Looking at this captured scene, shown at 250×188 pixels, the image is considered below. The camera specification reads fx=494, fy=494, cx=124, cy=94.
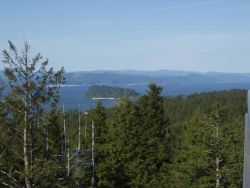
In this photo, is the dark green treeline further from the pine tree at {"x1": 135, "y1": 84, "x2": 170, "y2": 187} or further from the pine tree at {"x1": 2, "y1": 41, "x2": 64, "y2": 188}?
the pine tree at {"x1": 2, "y1": 41, "x2": 64, "y2": 188}

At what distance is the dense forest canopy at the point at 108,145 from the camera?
15750 millimetres

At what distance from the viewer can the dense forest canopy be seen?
15750 mm

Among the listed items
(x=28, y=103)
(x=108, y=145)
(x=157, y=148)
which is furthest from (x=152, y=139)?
(x=28, y=103)

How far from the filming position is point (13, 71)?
1563cm

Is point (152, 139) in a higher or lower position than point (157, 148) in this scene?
higher

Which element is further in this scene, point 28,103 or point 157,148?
point 157,148

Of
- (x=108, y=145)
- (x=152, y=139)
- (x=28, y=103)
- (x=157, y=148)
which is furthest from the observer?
(x=157, y=148)

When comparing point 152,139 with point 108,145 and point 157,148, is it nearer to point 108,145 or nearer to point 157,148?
point 157,148

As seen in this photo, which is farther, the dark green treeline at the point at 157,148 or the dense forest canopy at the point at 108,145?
the dark green treeline at the point at 157,148

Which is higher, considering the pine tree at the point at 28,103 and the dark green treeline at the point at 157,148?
the pine tree at the point at 28,103

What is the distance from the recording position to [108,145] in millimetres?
36000

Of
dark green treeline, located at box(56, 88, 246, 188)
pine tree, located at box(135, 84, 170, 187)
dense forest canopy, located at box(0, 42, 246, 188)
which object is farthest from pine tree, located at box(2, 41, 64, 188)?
pine tree, located at box(135, 84, 170, 187)

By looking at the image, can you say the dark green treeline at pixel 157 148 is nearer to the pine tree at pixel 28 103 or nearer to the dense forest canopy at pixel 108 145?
the dense forest canopy at pixel 108 145

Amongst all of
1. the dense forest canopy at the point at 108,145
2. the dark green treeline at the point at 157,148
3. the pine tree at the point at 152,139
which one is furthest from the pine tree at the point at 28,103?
the pine tree at the point at 152,139
